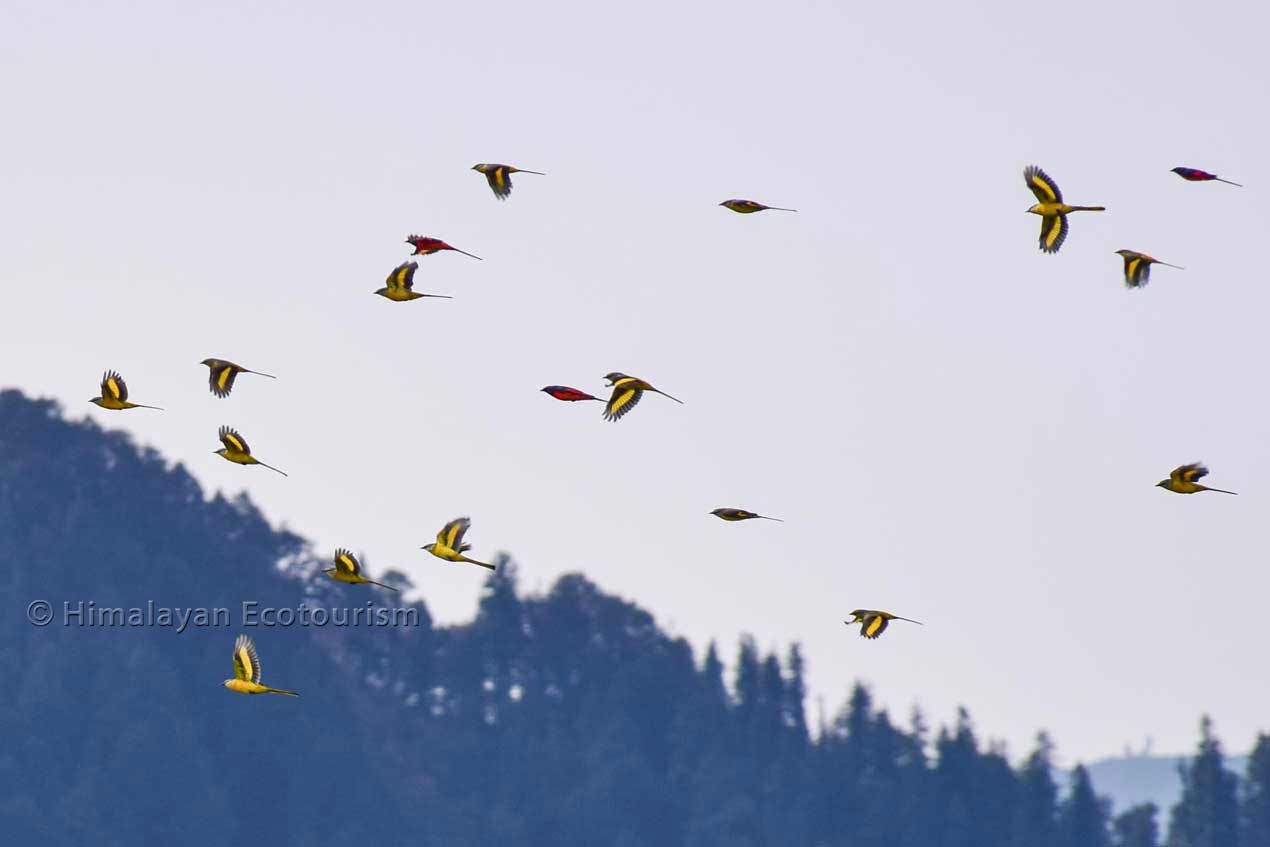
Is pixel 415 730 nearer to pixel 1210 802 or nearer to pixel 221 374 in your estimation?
pixel 1210 802

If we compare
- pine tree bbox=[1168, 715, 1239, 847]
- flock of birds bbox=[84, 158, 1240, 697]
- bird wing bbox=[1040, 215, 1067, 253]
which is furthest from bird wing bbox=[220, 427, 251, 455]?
pine tree bbox=[1168, 715, 1239, 847]

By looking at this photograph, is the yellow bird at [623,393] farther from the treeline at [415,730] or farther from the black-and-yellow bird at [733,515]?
the treeline at [415,730]

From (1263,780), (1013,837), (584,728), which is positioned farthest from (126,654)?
(1263,780)

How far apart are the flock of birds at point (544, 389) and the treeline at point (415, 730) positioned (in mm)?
97564

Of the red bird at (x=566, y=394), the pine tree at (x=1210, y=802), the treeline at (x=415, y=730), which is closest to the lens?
the red bird at (x=566, y=394)

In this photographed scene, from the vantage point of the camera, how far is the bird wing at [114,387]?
3425cm

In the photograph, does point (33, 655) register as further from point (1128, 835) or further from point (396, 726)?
point (1128, 835)

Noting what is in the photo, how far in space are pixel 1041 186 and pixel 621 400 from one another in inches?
235

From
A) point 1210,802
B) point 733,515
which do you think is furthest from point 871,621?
point 1210,802

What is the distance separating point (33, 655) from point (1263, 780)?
66.3m

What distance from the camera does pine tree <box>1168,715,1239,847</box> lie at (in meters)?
147

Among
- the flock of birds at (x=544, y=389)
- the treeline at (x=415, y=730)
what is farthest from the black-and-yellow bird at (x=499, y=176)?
the treeline at (x=415, y=730)

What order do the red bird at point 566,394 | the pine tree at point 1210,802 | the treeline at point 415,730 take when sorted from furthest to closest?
the pine tree at point 1210,802 → the treeline at point 415,730 → the red bird at point 566,394

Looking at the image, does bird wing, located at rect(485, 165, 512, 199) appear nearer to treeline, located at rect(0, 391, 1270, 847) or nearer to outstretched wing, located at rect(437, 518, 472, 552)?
outstretched wing, located at rect(437, 518, 472, 552)
